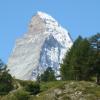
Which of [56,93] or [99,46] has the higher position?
[99,46]

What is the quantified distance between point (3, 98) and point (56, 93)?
33.4 feet

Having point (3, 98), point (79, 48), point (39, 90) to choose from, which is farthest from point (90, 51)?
point (3, 98)

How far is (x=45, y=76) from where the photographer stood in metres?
165

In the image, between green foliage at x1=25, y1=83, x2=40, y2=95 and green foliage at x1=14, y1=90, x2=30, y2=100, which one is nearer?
green foliage at x1=14, y1=90, x2=30, y2=100

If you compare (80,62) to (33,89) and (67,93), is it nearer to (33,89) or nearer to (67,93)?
(33,89)

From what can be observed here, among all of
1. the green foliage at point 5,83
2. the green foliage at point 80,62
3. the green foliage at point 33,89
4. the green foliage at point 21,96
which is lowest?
the green foliage at point 21,96

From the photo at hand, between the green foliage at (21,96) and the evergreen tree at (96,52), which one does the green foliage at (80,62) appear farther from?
the green foliage at (21,96)

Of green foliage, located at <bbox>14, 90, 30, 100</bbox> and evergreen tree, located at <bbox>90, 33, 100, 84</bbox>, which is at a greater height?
evergreen tree, located at <bbox>90, 33, 100, 84</bbox>

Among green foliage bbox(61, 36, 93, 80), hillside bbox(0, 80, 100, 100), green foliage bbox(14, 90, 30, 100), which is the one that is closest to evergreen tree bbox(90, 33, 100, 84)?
green foliage bbox(61, 36, 93, 80)

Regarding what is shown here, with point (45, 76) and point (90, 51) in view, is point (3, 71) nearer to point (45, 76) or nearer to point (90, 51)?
point (90, 51)

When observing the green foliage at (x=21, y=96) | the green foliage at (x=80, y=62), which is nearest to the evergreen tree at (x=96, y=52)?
the green foliage at (x=80, y=62)

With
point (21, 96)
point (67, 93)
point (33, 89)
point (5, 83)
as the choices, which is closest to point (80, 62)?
point (5, 83)

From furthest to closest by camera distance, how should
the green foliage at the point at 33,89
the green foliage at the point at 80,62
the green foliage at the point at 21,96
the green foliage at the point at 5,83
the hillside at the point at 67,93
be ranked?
the green foliage at the point at 80,62
the green foliage at the point at 5,83
the green foliage at the point at 33,89
the hillside at the point at 67,93
the green foliage at the point at 21,96

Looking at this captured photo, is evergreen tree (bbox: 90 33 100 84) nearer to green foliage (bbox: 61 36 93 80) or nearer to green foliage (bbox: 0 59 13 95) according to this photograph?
green foliage (bbox: 61 36 93 80)
